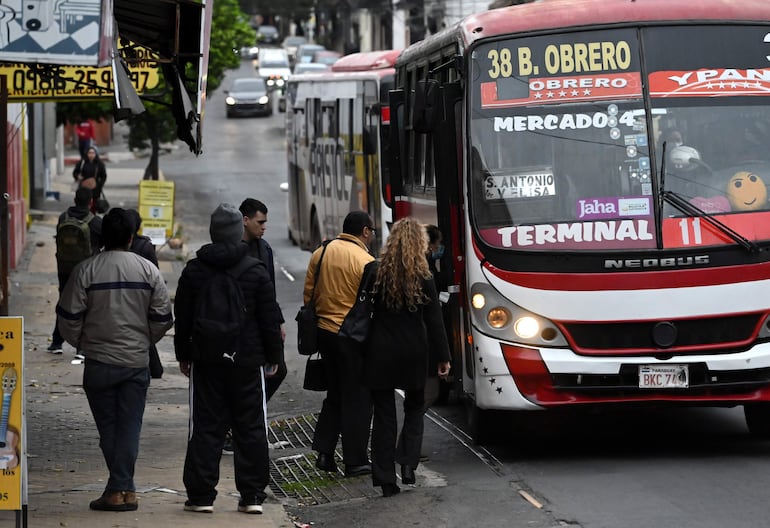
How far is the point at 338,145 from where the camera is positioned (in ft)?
80.3

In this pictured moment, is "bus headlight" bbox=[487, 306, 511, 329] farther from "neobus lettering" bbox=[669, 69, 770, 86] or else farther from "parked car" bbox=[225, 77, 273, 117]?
"parked car" bbox=[225, 77, 273, 117]

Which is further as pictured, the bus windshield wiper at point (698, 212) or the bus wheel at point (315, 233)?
the bus wheel at point (315, 233)

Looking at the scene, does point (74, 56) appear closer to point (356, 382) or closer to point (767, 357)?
point (356, 382)

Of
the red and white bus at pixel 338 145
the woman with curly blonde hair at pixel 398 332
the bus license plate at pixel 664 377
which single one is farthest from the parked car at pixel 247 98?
the woman with curly blonde hair at pixel 398 332

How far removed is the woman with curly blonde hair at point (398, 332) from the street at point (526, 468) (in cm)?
36

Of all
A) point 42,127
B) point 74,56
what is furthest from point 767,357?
point 42,127

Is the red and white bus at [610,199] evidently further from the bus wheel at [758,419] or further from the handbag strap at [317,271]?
the handbag strap at [317,271]

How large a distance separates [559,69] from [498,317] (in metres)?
1.77

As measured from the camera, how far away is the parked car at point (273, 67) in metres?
69.6

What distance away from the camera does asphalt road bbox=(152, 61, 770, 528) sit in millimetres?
8766

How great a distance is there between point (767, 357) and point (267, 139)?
1834 inches

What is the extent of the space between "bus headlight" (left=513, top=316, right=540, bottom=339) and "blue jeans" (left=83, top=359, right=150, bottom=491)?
8.28 feet

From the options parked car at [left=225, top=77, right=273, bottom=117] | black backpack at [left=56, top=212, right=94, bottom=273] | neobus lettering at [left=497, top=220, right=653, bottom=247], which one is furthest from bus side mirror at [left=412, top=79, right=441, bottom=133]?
parked car at [left=225, top=77, right=273, bottom=117]

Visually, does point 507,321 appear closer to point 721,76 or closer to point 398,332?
point 398,332
